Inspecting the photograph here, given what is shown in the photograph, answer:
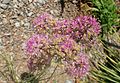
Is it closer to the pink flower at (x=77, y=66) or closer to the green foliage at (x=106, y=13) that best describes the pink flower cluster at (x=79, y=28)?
the pink flower at (x=77, y=66)

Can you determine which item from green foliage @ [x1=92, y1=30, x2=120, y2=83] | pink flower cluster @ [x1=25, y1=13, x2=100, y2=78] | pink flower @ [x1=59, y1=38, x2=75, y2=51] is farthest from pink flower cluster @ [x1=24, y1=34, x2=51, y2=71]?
green foliage @ [x1=92, y1=30, x2=120, y2=83]

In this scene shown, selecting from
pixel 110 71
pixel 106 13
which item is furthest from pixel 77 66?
pixel 106 13

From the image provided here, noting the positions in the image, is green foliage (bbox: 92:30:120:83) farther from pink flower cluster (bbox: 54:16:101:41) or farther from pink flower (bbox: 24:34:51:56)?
pink flower (bbox: 24:34:51:56)

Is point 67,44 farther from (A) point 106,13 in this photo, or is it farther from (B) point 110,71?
(A) point 106,13

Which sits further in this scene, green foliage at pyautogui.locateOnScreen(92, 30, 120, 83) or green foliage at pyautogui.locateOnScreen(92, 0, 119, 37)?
green foliage at pyautogui.locateOnScreen(92, 0, 119, 37)

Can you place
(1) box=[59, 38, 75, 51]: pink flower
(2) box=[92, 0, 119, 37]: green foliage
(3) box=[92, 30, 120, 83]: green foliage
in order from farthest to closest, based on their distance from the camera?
(2) box=[92, 0, 119, 37]: green foliage
(3) box=[92, 30, 120, 83]: green foliage
(1) box=[59, 38, 75, 51]: pink flower

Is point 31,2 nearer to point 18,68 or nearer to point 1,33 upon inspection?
point 1,33

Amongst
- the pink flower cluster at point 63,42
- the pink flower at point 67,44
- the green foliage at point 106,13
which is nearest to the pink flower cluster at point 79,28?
the pink flower cluster at point 63,42

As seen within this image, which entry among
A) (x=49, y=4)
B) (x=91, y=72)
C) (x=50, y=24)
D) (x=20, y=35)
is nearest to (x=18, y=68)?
(x=20, y=35)
